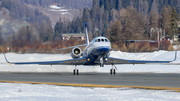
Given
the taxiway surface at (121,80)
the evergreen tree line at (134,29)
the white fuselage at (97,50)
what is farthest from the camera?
the evergreen tree line at (134,29)

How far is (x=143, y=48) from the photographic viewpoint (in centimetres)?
5575

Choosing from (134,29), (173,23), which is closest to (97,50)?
(134,29)

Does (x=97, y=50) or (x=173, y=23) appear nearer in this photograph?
(x=97, y=50)

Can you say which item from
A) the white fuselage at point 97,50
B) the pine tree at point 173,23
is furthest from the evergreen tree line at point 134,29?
the white fuselage at point 97,50

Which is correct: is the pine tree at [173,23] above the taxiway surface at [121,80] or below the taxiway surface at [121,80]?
above

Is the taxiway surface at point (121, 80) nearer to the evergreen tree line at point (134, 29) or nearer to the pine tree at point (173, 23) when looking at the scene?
the evergreen tree line at point (134, 29)

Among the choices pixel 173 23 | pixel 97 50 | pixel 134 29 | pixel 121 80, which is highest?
pixel 173 23

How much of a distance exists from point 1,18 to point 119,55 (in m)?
25.4

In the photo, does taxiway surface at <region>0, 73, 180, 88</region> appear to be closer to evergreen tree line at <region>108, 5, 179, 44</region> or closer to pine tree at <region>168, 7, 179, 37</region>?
evergreen tree line at <region>108, 5, 179, 44</region>

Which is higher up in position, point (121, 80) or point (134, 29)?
point (134, 29)

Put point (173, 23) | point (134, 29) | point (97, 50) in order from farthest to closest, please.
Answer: point (173, 23) < point (134, 29) < point (97, 50)

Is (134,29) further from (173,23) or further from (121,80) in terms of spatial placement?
(121,80)

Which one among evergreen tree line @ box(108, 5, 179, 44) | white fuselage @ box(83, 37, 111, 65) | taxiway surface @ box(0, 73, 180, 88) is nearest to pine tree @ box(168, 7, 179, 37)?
evergreen tree line @ box(108, 5, 179, 44)

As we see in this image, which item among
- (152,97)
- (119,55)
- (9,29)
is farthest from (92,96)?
(9,29)
